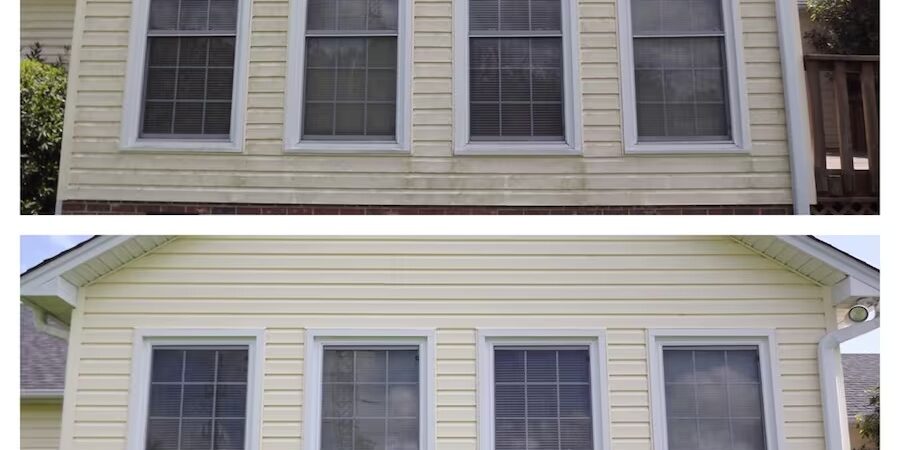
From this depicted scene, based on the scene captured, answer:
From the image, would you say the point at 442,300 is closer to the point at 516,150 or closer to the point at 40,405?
the point at 516,150

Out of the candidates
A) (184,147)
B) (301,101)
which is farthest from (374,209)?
(184,147)

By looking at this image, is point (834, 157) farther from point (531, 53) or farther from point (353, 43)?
point (353, 43)

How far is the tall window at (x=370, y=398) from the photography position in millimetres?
6574

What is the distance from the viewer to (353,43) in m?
7.20

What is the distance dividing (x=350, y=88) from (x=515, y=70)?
49.5 inches

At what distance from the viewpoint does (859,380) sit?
40.7ft

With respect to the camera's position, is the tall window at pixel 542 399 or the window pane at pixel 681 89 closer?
the tall window at pixel 542 399

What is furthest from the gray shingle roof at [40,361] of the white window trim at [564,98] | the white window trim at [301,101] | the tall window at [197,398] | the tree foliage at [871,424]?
the tree foliage at [871,424]

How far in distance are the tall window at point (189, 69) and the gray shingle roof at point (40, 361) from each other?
26.6 ft

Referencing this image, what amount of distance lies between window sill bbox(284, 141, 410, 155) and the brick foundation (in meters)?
0.40

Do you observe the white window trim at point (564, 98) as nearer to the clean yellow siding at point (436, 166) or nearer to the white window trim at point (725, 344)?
the clean yellow siding at point (436, 166)

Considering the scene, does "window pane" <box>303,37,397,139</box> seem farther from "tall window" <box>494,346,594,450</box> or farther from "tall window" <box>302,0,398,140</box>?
"tall window" <box>494,346,594,450</box>

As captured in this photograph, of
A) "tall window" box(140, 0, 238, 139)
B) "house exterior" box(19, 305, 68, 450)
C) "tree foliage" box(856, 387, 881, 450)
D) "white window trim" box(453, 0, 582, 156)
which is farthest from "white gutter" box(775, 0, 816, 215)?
"house exterior" box(19, 305, 68, 450)

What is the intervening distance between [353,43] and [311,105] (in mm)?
576
